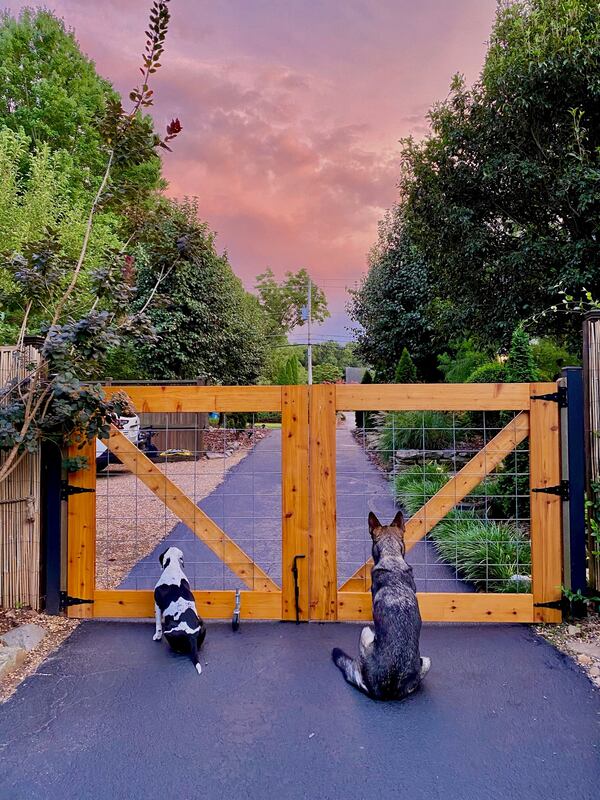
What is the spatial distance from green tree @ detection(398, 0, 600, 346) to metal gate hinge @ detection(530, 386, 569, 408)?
3416 mm

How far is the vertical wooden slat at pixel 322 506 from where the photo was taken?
10.5 feet

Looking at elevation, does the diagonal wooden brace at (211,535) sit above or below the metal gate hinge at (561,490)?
below

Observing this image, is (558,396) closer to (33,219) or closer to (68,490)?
(68,490)

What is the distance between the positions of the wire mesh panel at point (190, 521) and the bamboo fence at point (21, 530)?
0.63 m

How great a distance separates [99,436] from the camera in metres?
3.16

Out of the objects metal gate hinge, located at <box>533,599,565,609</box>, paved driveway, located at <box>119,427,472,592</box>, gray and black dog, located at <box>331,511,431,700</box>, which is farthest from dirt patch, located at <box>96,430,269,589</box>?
metal gate hinge, located at <box>533,599,565,609</box>

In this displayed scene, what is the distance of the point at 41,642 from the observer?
2980mm

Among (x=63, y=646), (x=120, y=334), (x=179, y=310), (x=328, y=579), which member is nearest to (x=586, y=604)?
(x=328, y=579)

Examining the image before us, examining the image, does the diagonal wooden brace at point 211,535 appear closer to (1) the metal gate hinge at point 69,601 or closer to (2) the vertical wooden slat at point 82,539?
(2) the vertical wooden slat at point 82,539

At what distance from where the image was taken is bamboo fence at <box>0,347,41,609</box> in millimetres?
3273

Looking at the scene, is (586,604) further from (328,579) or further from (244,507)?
(244,507)

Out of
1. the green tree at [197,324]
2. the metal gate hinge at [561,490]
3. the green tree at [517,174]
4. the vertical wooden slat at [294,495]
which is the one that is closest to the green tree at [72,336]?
the vertical wooden slat at [294,495]

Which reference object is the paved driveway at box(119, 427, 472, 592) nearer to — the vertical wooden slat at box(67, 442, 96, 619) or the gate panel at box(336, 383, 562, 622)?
the gate panel at box(336, 383, 562, 622)

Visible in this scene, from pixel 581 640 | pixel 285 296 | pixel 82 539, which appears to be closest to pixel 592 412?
pixel 581 640
